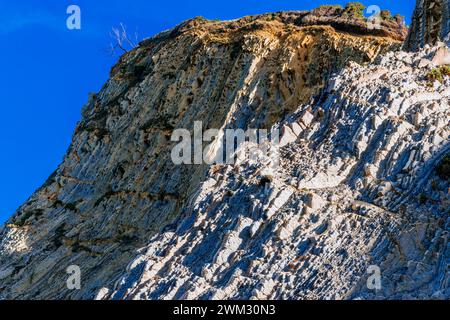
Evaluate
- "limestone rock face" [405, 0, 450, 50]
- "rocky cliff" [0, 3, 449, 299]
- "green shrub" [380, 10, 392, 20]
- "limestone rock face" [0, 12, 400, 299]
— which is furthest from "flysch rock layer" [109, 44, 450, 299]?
"green shrub" [380, 10, 392, 20]

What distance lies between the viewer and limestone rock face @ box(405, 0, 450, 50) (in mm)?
32438

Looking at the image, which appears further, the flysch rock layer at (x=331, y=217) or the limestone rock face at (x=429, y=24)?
the limestone rock face at (x=429, y=24)

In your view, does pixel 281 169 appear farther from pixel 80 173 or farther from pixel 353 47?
pixel 80 173

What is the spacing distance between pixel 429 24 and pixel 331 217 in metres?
13.9

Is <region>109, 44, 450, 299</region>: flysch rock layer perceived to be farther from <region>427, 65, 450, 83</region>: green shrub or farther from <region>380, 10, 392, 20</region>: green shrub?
<region>380, 10, 392, 20</region>: green shrub

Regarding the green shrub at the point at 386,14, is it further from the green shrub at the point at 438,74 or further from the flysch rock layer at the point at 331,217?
the flysch rock layer at the point at 331,217

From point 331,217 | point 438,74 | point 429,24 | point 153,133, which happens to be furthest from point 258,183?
point 153,133

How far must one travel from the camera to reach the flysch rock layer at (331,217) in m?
20.5

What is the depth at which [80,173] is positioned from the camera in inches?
1699

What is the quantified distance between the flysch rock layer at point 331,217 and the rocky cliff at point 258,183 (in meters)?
0.04

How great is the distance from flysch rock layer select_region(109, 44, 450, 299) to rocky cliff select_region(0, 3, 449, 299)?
0.04 meters

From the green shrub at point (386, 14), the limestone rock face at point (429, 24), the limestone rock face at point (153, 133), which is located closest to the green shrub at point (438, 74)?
the limestone rock face at point (429, 24)

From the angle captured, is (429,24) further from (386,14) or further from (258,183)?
(258,183)
